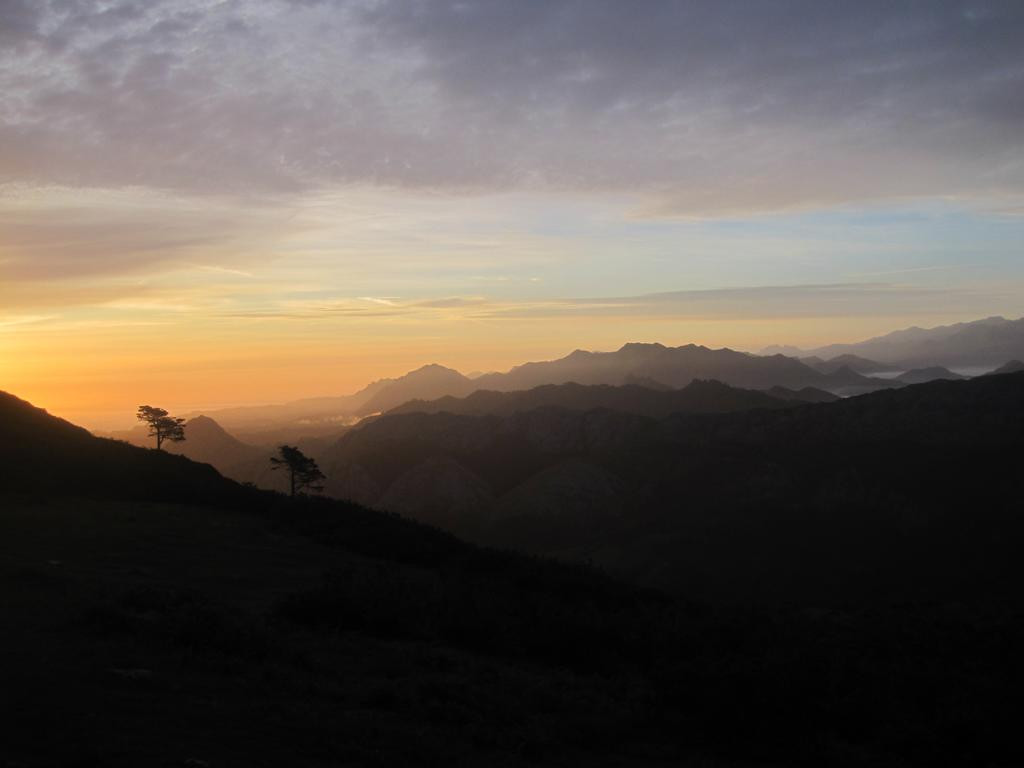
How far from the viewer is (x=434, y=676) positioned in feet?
39.7

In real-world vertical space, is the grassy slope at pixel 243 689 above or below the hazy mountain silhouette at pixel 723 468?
above

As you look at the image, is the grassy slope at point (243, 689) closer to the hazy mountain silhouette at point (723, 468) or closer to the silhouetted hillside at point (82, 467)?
the silhouetted hillside at point (82, 467)

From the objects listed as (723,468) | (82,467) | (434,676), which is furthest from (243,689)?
(723,468)

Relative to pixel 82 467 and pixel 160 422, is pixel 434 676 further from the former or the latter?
pixel 160 422

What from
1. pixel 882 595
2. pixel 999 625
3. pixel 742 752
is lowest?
pixel 882 595

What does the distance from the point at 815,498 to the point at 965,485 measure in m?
22.2

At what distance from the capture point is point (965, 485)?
123312 millimetres

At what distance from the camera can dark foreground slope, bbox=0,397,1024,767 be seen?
8727 millimetres

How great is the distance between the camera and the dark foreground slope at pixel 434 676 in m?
8.73

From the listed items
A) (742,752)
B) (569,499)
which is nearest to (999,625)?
(742,752)

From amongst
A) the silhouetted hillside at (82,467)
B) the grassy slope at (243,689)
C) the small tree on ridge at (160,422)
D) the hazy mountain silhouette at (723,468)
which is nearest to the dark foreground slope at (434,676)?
the grassy slope at (243,689)

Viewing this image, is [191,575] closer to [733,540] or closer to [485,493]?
[733,540]

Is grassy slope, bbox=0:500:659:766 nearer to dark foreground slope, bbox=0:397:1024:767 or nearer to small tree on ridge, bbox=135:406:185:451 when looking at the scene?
dark foreground slope, bbox=0:397:1024:767

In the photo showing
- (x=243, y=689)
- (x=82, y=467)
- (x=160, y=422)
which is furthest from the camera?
(x=160, y=422)
